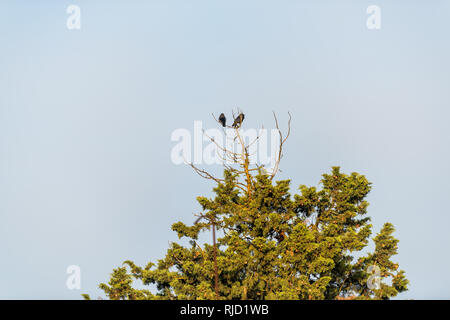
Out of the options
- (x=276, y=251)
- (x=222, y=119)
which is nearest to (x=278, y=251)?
(x=276, y=251)

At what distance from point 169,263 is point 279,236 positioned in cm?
567

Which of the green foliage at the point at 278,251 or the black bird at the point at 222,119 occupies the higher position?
the black bird at the point at 222,119

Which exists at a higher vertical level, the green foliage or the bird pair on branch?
the bird pair on branch

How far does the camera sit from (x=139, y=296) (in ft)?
77.7

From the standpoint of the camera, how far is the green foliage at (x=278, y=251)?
74.2 feet

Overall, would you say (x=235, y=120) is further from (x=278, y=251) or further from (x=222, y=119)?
(x=278, y=251)

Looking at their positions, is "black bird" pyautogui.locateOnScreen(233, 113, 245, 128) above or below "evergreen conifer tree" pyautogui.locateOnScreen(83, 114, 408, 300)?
above

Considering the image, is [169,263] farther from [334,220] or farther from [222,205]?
[334,220]

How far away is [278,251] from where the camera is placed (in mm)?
23125

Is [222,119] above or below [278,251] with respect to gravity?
above

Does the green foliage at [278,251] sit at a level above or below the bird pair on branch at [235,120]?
below

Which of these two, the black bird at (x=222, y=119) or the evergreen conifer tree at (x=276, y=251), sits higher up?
the black bird at (x=222, y=119)

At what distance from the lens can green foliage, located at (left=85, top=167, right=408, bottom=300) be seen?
74.2ft

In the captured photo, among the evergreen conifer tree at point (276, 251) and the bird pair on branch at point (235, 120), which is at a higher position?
the bird pair on branch at point (235, 120)
